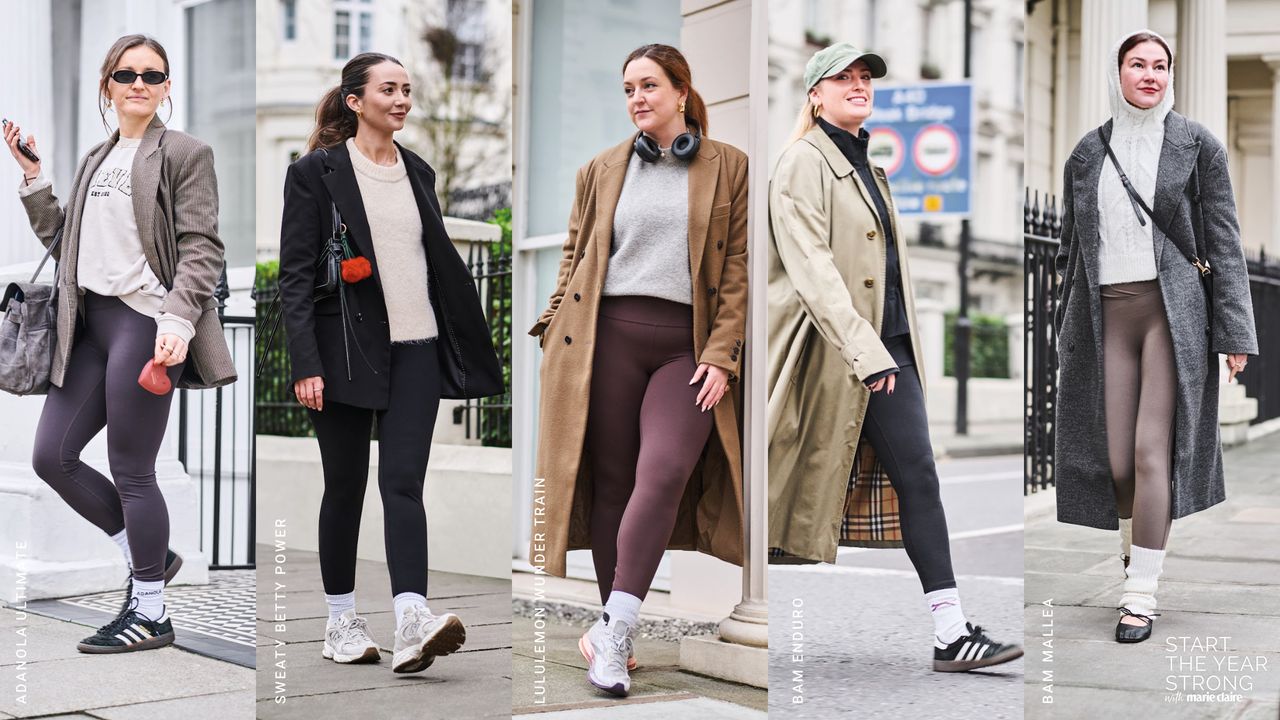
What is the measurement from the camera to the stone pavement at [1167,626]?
10.6ft

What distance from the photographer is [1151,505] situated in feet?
13.7

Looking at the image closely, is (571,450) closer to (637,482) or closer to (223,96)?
(637,482)

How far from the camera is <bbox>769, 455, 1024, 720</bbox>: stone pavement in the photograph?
3.10 m

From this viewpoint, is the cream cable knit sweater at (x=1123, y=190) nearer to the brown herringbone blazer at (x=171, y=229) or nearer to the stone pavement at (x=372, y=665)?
the stone pavement at (x=372, y=665)

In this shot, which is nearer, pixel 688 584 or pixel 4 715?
pixel 4 715

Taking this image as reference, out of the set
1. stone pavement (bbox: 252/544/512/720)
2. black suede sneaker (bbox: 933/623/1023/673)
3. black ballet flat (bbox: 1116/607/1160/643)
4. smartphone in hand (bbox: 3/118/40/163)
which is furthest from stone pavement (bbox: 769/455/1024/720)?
smartphone in hand (bbox: 3/118/40/163)

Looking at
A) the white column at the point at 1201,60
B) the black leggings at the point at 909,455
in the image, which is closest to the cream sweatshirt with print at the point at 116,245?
the black leggings at the point at 909,455

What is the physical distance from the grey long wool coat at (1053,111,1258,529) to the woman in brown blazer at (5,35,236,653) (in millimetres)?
2648

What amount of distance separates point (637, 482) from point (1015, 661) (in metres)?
0.98

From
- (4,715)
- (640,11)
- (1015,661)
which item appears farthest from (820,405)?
(4,715)

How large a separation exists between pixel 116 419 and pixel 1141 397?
3.11m

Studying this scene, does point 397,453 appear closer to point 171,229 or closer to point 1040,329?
point 171,229

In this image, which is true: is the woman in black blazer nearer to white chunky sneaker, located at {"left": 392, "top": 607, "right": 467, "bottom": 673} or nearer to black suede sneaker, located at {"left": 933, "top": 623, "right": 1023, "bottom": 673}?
white chunky sneaker, located at {"left": 392, "top": 607, "right": 467, "bottom": 673}

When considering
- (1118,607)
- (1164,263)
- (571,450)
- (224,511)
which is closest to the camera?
(571,450)
